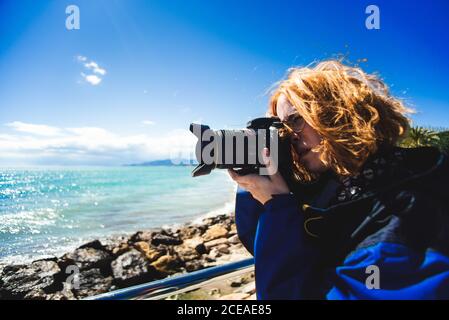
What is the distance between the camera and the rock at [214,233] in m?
10.6

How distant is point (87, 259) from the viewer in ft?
24.5

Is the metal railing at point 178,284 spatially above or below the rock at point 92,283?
above

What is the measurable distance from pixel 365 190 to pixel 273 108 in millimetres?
675

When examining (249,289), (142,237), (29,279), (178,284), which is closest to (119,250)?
(142,237)

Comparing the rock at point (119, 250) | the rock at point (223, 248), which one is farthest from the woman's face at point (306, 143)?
the rock at point (223, 248)

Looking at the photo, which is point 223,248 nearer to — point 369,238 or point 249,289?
point 249,289

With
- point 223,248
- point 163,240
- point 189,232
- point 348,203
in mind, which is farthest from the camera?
point 189,232

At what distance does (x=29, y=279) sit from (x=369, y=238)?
7437mm

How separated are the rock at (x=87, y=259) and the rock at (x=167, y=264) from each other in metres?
1.24

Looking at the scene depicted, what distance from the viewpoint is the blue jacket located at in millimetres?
767

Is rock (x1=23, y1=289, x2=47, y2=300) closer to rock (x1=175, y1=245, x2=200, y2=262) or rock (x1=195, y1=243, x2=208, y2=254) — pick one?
rock (x1=175, y1=245, x2=200, y2=262)
